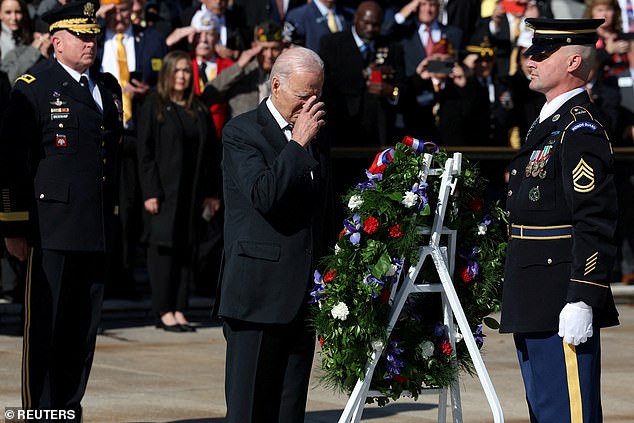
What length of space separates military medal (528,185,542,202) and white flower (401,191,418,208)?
0.71 meters

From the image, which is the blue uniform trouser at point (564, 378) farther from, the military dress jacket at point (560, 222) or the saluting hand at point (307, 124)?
the saluting hand at point (307, 124)

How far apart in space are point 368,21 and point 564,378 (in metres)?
8.09

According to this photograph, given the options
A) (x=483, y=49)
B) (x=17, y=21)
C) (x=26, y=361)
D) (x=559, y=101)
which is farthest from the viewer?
(x=483, y=49)

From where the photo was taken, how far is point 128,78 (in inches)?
475

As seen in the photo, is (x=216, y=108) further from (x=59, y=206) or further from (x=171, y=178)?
(x=59, y=206)

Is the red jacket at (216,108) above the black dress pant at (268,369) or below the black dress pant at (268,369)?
above

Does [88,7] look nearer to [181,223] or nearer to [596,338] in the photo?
[596,338]

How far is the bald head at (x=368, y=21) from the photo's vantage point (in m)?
13.2

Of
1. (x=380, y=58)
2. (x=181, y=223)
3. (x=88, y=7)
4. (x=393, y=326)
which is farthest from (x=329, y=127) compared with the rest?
(x=393, y=326)

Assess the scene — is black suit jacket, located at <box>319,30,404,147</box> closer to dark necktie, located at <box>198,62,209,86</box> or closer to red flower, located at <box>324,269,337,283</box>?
dark necktie, located at <box>198,62,209,86</box>

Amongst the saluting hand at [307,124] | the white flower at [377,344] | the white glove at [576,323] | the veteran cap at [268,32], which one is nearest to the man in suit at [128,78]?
the veteran cap at [268,32]

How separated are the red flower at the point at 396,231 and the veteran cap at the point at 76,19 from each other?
76.9 inches

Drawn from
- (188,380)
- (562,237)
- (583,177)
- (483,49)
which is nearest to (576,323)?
(562,237)

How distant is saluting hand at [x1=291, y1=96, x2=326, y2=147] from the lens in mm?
5562
